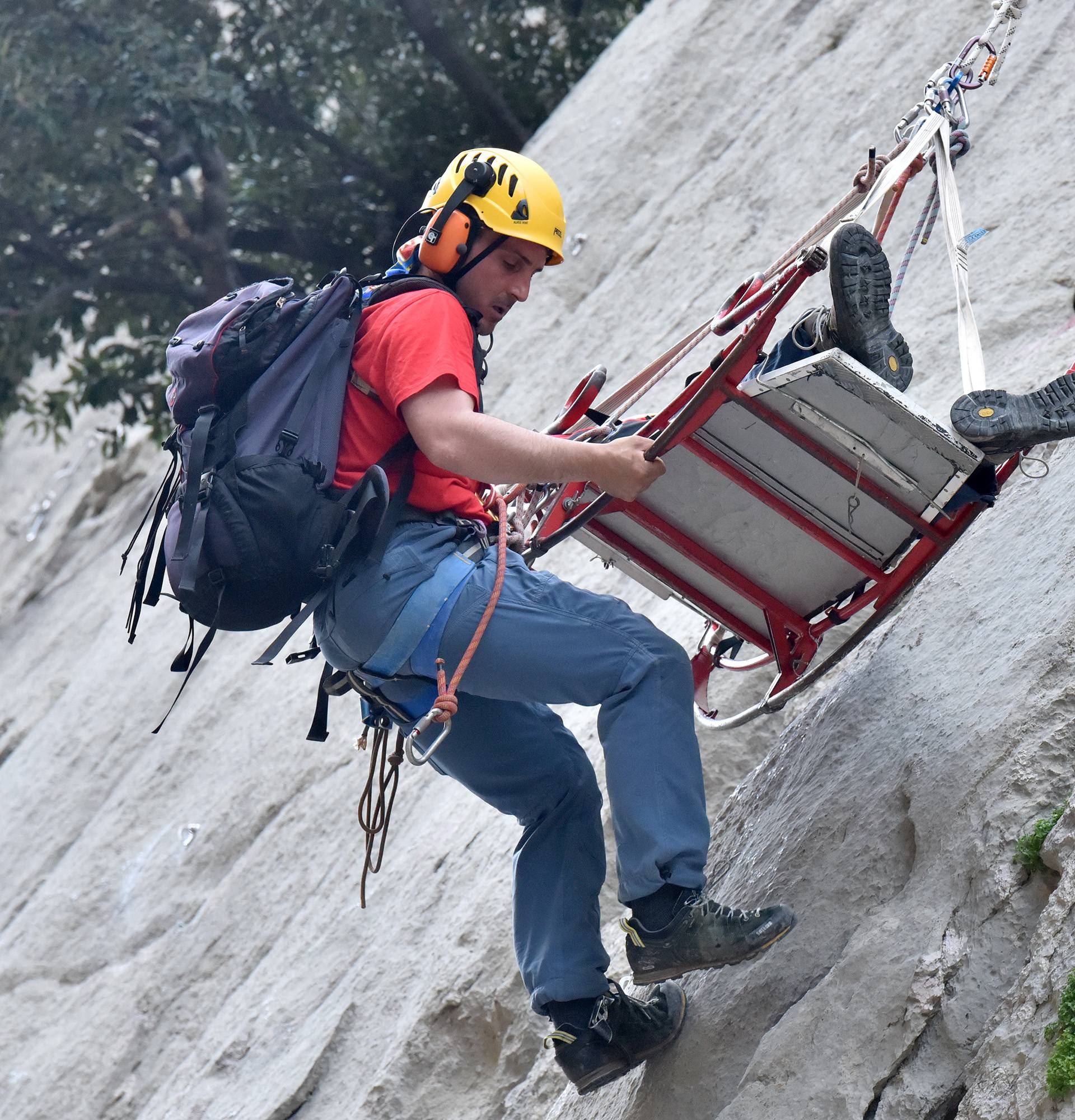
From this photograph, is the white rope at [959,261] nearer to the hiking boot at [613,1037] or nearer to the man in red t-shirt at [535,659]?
the man in red t-shirt at [535,659]

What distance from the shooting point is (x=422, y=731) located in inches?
131

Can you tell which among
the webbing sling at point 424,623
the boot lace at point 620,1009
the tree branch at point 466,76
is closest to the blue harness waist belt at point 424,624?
the webbing sling at point 424,623

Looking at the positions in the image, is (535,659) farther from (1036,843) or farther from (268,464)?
(1036,843)

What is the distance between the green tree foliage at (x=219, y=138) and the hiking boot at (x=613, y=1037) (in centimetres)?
943

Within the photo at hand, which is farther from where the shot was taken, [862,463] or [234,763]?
[234,763]

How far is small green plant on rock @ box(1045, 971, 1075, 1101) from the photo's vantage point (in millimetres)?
2461

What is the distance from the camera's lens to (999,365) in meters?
4.97

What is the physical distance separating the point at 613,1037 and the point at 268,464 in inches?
63.4

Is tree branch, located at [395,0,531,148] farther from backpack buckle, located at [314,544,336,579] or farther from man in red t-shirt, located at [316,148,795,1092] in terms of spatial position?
backpack buckle, located at [314,544,336,579]

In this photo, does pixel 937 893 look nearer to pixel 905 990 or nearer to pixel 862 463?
pixel 905 990

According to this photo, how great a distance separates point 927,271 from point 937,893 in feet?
11.9

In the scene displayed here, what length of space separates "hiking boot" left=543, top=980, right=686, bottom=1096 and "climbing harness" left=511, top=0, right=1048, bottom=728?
0.91 metres

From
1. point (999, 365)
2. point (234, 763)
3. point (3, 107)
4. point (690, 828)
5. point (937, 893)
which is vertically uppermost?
point (999, 365)

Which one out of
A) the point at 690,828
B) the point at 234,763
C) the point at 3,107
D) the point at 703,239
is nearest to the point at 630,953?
the point at 690,828
